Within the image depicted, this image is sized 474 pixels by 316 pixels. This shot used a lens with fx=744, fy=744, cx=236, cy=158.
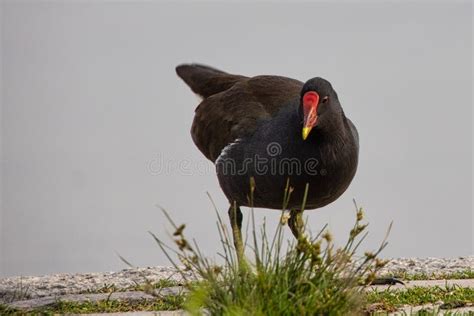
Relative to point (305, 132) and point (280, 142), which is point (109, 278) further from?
point (305, 132)

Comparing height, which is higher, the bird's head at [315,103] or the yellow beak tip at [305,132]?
the bird's head at [315,103]

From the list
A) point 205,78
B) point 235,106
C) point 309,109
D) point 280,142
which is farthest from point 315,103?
point 205,78

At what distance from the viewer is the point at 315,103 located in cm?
652

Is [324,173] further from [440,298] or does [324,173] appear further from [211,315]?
[211,315]

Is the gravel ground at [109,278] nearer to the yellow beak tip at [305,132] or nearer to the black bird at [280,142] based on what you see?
the black bird at [280,142]

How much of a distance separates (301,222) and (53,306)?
3097mm

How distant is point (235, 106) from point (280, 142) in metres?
1.15

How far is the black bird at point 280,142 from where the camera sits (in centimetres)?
681

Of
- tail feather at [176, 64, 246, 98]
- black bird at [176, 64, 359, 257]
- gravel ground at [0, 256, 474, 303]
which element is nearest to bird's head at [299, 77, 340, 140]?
black bird at [176, 64, 359, 257]

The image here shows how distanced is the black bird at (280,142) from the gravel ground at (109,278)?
1.59 metres

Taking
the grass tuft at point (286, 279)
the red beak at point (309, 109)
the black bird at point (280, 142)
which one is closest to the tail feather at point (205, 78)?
the black bird at point (280, 142)

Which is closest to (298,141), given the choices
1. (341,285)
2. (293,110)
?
(293,110)

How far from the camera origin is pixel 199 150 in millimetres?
8836

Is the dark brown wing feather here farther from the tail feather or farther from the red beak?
the red beak
